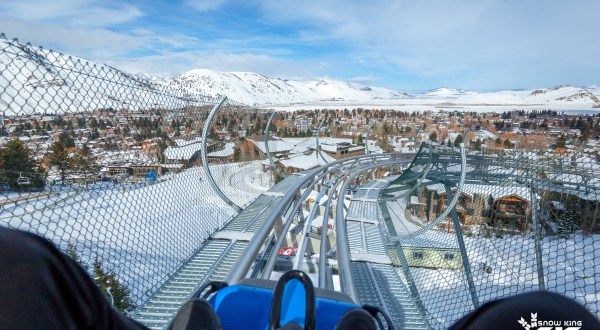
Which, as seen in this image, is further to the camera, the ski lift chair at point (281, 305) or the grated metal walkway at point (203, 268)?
→ the grated metal walkway at point (203, 268)

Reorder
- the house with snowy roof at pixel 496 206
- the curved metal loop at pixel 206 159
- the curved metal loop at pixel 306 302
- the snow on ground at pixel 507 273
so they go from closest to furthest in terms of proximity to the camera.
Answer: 1. the curved metal loop at pixel 306 302
2. the snow on ground at pixel 507 273
3. the curved metal loop at pixel 206 159
4. the house with snowy roof at pixel 496 206

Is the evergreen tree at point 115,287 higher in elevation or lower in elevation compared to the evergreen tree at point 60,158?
lower

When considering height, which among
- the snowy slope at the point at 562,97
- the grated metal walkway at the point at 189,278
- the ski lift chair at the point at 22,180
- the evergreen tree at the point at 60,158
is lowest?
the grated metal walkway at the point at 189,278

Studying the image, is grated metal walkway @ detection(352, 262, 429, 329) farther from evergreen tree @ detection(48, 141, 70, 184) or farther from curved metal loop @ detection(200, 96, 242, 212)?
evergreen tree @ detection(48, 141, 70, 184)

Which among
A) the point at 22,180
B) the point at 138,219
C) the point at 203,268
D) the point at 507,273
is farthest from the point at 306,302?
the point at 507,273

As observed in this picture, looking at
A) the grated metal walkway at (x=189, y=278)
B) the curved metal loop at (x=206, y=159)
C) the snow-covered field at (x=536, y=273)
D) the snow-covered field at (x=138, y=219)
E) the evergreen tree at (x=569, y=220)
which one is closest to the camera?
the grated metal walkway at (x=189, y=278)

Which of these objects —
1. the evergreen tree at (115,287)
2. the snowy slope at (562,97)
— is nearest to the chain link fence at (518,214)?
the evergreen tree at (115,287)

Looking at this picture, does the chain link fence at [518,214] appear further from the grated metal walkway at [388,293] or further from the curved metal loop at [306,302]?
the curved metal loop at [306,302]
